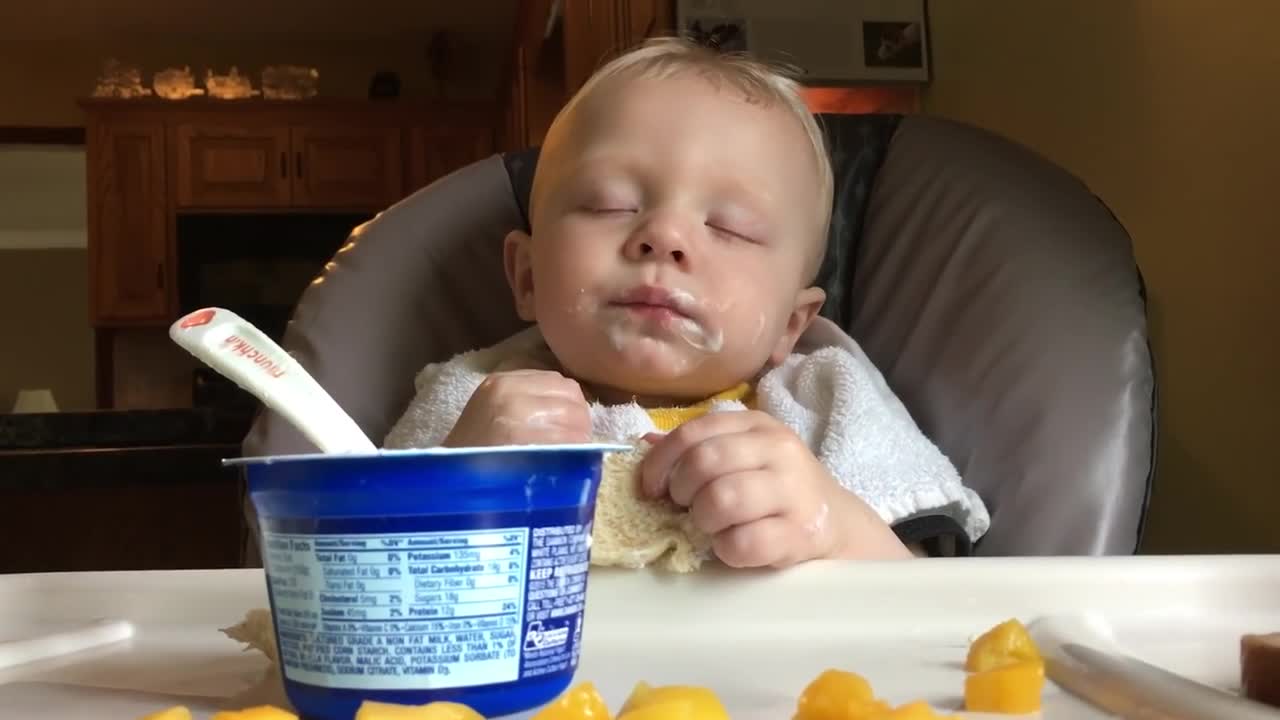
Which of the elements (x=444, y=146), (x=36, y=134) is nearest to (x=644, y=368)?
(x=444, y=146)

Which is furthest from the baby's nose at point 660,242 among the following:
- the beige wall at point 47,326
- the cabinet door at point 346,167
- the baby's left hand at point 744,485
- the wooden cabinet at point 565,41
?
the beige wall at point 47,326

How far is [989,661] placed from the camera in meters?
0.55

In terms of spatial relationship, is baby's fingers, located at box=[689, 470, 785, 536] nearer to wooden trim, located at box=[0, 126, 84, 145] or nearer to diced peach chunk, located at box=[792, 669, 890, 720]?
diced peach chunk, located at box=[792, 669, 890, 720]

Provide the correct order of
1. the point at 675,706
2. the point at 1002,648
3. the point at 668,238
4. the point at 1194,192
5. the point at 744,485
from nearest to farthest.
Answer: the point at 675,706
the point at 1002,648
the point at 744,485
the point at 668,238
the point at 1194,192

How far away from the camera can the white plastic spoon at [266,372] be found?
0.47 meters

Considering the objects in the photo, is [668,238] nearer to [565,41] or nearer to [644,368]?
[644,368]

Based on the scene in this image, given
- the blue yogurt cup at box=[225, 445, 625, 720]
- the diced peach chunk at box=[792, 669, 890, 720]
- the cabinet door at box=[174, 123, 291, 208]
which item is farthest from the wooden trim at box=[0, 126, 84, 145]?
the diced peach chunk at box=[792, 669, 890, 720]

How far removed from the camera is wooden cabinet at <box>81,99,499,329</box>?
5.45 meters

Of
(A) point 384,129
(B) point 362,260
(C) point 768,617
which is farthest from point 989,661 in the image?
(A) point 384,129

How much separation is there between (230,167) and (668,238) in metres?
4.96

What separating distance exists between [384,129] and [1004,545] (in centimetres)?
499

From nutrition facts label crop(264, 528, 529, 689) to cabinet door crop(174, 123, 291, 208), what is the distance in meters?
5.33

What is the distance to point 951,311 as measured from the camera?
3.94ft

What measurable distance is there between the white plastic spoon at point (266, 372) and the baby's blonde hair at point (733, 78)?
2.21 feet
